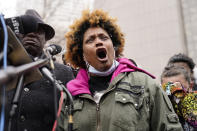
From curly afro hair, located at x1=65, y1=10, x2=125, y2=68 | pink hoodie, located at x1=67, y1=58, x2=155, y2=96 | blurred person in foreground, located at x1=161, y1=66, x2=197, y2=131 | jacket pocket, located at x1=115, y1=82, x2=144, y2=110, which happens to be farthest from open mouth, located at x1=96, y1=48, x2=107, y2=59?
blurred person in foreground, located at x1=161, y1=66, x2=197, y2=131

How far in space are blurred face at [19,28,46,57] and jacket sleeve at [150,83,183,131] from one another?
1392mm

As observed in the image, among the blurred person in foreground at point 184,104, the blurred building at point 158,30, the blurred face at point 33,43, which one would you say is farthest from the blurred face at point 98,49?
the blurred building at point 158,30

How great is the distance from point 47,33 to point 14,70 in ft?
7.30

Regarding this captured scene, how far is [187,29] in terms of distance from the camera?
51.9ft

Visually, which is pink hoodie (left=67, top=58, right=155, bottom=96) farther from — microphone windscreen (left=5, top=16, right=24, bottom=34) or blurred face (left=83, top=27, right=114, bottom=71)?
microphone windscreen (left=5, top=16, right=24, bottom=34)

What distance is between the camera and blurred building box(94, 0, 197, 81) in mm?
15562

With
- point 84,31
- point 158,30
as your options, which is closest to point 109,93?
point 84,31

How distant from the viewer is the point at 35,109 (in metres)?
2.78

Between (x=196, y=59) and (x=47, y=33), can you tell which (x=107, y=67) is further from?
(x=196, y=59)

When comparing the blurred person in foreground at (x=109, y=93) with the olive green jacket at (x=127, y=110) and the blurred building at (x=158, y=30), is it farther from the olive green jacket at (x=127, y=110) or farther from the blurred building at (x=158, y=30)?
the blurred building at (x=158, y=30)

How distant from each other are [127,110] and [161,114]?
34 centimetres

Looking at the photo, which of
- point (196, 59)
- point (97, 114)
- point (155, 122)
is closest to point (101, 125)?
point (97, 114)

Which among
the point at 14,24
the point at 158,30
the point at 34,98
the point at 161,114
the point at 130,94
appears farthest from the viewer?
the point at 158,30

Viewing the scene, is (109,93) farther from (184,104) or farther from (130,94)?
(184,104)
